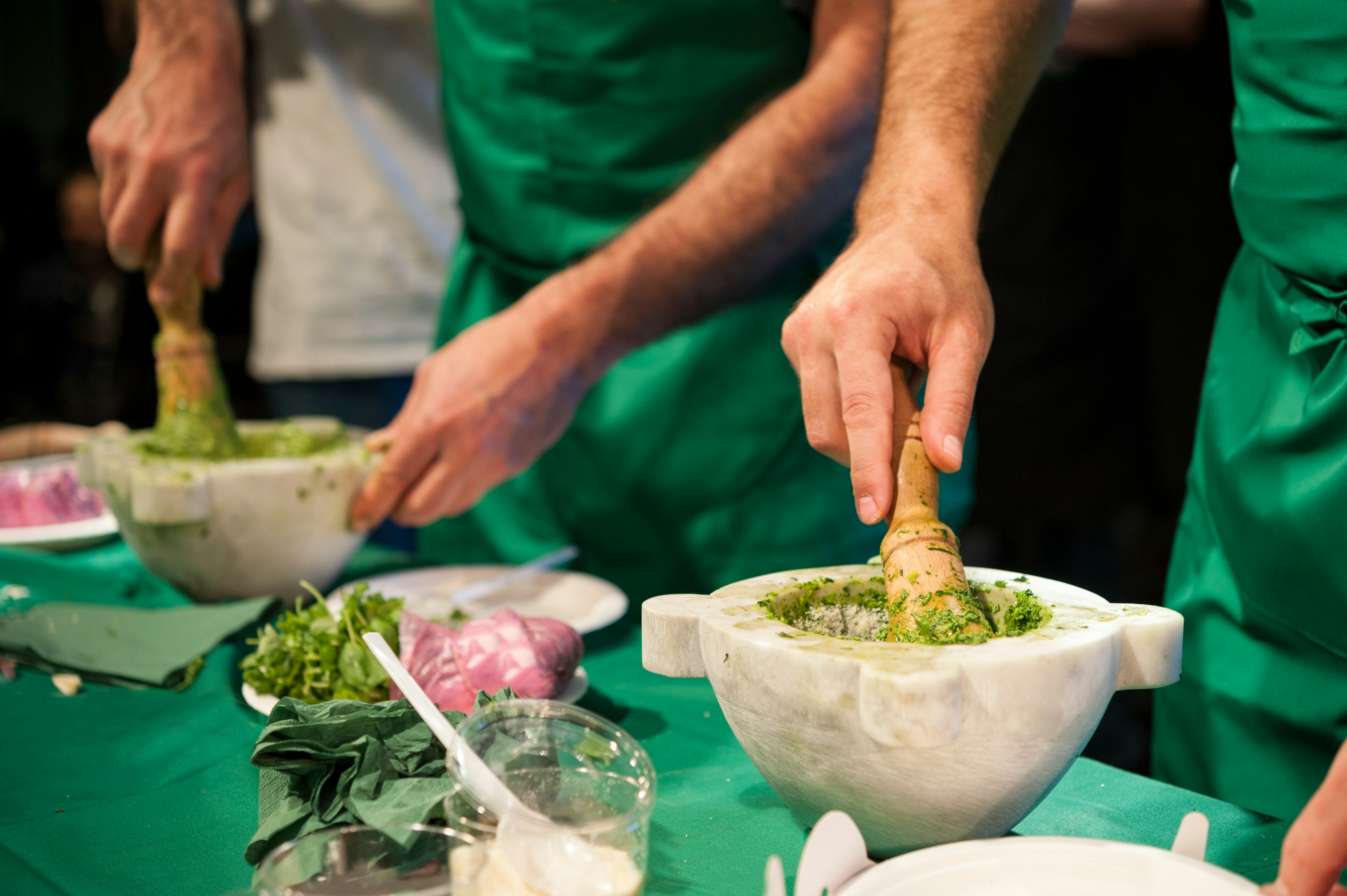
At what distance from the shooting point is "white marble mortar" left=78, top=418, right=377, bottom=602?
1.49 metres

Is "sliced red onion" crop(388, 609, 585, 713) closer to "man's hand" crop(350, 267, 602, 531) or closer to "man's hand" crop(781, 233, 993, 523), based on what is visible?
"man's hand" crop(781, 233, 993, 523)

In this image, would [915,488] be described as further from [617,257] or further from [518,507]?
[518,507]

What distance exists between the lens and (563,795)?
775mm

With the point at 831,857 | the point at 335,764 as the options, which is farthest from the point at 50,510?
the point at 831,857

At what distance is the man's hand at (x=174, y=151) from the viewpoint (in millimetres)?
1817

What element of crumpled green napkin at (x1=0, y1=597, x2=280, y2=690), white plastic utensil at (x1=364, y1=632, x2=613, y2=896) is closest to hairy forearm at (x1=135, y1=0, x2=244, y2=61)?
crumpled green napkin at (x1=0, y1=597, x2=280, y2=690)

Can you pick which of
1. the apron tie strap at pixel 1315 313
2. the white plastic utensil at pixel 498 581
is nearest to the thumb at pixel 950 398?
the apron tie strap at pixel 1315 313

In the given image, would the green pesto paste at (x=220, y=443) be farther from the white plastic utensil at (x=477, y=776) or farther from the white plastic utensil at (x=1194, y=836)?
the white plastic utensil at (x=1194, y=836)

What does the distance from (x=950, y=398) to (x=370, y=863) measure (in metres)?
0.63

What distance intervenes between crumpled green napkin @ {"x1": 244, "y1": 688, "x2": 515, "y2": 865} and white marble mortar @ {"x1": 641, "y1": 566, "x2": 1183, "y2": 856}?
0.72ft

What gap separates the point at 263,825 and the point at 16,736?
519 millimetres

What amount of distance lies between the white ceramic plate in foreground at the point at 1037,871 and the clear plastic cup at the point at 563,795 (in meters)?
0.16

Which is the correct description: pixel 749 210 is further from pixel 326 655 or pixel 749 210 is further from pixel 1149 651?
pixel 1149 651

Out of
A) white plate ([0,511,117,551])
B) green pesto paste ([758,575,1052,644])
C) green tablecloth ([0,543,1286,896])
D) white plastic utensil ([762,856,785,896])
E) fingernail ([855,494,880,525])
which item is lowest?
white plate ([0,511,117,551])
